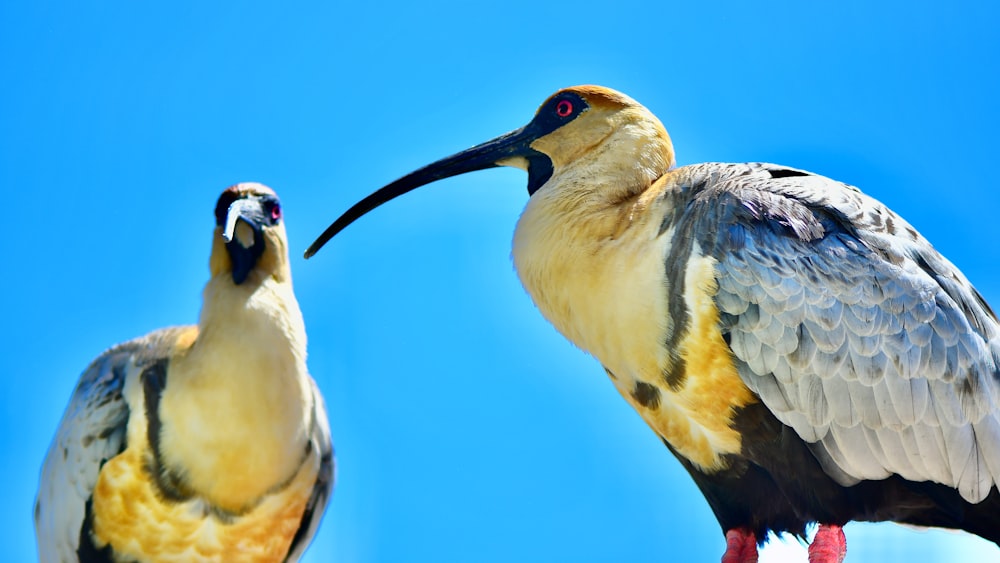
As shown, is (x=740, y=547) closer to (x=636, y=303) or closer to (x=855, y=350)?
(x=855, y=350)

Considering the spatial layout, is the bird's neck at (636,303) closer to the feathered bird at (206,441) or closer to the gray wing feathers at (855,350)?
the gray wing feathers at (855,350)

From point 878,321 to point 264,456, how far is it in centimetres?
276

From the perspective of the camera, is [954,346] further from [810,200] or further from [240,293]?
[240,293]

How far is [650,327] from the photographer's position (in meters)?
5.10

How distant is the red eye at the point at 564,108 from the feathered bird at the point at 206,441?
1.55 m

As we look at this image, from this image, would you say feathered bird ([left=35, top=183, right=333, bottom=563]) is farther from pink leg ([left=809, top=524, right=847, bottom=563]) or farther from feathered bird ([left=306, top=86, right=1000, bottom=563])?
pink leg ([left=809, top=524, right=847, bottom=563])

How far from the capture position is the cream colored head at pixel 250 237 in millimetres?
6227

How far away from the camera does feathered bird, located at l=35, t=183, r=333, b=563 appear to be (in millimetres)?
5820

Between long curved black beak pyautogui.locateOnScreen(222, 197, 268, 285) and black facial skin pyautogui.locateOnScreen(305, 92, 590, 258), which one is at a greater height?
black facial skin pyautogui.locateOnScreen(305, 92, 590, 258)

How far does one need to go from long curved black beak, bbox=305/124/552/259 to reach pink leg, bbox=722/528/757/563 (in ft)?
6.03

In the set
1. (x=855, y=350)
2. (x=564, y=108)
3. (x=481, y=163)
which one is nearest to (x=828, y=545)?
(x=855, y=350)

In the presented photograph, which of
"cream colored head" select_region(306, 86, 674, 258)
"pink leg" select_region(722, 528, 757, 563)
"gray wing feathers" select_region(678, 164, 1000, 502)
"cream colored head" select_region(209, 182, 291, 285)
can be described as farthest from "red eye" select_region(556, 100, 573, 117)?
"pink leg" select_region(722, 528, 757, 563)

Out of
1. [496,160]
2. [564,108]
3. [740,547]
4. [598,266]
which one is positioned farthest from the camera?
[496,160]

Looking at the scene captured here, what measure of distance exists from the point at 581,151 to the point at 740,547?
1883 millimetres
